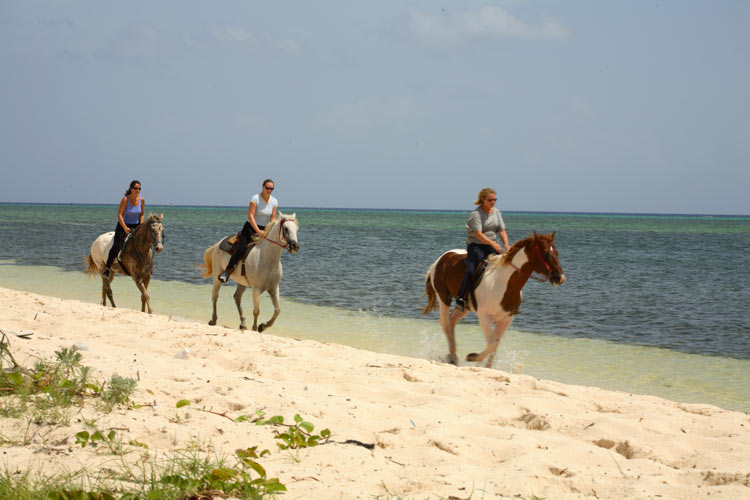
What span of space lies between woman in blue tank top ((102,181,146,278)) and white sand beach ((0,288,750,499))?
4.61 meters

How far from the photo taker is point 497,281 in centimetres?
827

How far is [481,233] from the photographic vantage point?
8.51 m

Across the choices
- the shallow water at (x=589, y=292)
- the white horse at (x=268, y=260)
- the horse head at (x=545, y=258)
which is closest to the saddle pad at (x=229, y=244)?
the white horse at (x=268, y=260)

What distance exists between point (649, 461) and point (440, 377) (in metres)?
2.69

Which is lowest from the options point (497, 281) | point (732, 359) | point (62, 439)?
point (732, 359)

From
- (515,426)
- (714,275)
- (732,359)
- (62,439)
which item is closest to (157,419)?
(62,439)

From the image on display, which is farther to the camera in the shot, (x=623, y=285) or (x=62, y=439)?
(x=623, y=285)

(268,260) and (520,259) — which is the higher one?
(520,259)

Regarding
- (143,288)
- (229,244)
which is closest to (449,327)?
(229,244)

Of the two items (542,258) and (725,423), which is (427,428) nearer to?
(725,423)

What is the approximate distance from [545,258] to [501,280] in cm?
71

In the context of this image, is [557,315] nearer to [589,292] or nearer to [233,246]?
[589,292]

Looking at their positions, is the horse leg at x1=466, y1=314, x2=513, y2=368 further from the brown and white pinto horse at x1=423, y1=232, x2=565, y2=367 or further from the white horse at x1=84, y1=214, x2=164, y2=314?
the white horse at x1=84, y1=214, x2=164, y2=314

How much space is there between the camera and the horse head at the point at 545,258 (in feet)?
25.4
